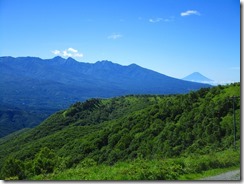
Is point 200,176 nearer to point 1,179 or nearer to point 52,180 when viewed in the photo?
point 52,180

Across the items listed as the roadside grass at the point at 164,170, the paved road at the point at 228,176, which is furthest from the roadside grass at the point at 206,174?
the paved road at the point at 228,176

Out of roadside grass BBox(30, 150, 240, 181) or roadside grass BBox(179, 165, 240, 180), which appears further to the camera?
roadside grass BBox(179, 165, 240, 180)

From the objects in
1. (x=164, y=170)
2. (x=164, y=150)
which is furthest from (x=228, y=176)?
(x=164, y=150)

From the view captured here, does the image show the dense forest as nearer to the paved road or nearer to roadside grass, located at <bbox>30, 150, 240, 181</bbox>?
roadside grass, located at <bbox>30, 150, 240, 181</bbox>

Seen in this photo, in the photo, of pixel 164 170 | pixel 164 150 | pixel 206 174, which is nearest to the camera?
pixel 164 170

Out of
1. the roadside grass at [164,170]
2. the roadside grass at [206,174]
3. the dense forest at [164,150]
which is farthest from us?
the dense forest at [164,150]

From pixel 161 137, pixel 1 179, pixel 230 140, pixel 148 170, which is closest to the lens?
pixel 148 170

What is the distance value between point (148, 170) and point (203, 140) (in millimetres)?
6290

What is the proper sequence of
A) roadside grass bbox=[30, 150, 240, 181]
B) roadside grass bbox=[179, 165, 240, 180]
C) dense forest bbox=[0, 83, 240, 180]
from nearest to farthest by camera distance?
roadside grass bbox=[30, 150, 240, 181] → roadside grass bbox=[179, 165, 240, 180] → dense forest bbox=[0, 83, 240, 180]

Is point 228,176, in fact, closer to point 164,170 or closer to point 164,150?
point 164,170

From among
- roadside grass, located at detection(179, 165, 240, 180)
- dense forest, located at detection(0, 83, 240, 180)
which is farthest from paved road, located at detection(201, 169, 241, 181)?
dense forest, located at detection(0, 83, 240, 180)

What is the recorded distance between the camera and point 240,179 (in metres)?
6.64

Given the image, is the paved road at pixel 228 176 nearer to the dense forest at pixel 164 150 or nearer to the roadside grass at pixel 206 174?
the roadside grass at pixel 206 174

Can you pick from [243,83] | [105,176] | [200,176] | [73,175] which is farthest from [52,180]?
[243,83]
